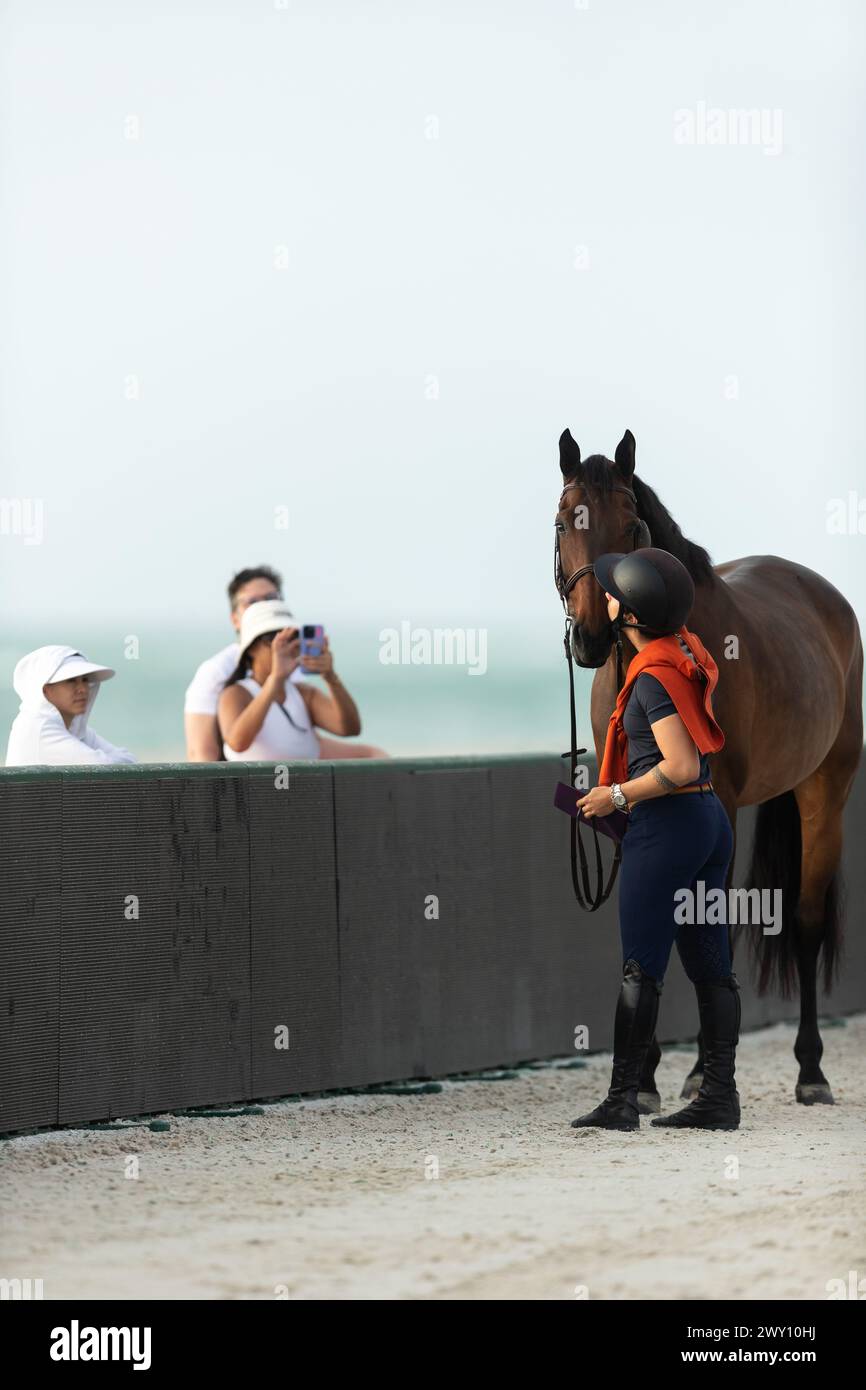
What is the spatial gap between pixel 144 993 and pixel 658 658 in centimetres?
210

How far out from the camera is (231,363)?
45500 millimetres

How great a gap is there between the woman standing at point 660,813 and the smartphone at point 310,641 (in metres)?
2.17

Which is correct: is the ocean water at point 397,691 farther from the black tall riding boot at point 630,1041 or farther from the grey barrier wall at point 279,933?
the black tall riding boot at point 630,1041

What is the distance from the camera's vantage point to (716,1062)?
6.41 m

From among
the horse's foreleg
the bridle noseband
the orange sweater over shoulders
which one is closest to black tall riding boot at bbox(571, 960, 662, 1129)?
the orange sweater over shoulders

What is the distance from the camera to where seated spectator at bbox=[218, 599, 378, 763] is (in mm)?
8094

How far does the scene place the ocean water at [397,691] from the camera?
46500mm

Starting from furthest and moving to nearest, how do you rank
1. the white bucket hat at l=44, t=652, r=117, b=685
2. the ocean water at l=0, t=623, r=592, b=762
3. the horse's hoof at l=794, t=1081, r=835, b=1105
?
the ocean water at l=0, t=623, r=592, b=762 < the horse's hoof at l=794, t=1081, r=835, b=1105 < the white bucket hat at l=44, t=652, r=117, b=685

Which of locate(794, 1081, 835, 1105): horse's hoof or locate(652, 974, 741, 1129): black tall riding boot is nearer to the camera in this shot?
locate(652, 974, 741, 1129): black tall riding boot

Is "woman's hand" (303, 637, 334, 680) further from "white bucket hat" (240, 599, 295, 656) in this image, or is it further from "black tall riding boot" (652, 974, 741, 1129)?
"black tall riding boot" (652, 974, 741, 1129)

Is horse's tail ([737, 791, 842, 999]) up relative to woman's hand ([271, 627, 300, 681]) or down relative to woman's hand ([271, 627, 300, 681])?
down

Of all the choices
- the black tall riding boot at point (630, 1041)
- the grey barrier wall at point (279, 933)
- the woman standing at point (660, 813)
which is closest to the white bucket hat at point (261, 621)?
the grey barrier wall at point (279, 933)

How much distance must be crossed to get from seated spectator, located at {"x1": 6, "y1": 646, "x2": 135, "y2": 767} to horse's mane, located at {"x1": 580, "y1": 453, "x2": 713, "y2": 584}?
1.95 metres
